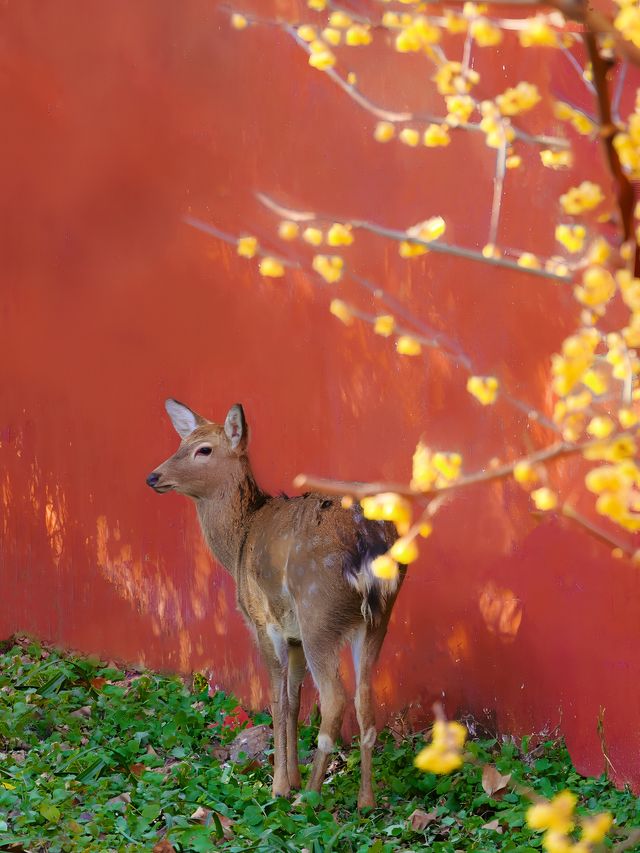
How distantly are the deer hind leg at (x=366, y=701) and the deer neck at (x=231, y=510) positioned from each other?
3.28 feet

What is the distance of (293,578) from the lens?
5.61m

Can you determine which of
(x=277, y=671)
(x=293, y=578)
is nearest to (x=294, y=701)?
(x=277, y=671)

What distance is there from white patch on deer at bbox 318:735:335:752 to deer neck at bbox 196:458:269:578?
3.48ft

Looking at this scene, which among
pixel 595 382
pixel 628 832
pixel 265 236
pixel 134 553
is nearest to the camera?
pixel 595 382

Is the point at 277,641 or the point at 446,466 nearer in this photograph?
the point at 446,466

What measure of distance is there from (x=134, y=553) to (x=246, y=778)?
2435 mm

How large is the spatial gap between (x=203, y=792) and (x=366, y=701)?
0.83 m

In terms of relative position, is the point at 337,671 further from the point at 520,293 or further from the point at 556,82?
the point at 556,82

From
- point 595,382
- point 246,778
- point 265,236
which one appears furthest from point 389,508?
point 265,236

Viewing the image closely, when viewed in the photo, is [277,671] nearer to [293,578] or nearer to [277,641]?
[277,641]

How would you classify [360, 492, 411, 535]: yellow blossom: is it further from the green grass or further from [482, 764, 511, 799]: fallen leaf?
[482, 764, 511, 799]: fallen leaf

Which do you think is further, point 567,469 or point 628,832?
point 567,469

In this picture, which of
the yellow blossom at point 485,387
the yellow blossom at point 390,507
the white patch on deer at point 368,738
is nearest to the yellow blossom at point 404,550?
the yellow blossom at point 390,507

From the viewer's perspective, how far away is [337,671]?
215 inches
